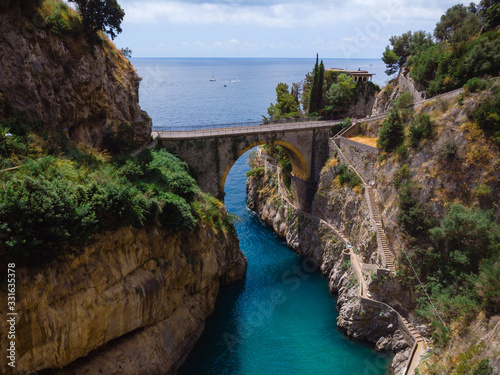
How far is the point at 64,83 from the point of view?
23172 mm

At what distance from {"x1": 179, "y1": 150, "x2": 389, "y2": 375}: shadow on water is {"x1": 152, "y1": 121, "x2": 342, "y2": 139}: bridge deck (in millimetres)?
14459

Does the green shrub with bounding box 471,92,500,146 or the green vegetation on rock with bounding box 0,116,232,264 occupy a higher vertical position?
the green shrub with bounding box 471,92,500,146

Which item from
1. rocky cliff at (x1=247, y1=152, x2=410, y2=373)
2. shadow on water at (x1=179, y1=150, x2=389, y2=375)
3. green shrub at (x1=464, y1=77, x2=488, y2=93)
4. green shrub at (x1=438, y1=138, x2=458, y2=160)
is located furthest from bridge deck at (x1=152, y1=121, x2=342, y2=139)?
green shrub at (x1=438, y1=138, x2=458, y2=160)

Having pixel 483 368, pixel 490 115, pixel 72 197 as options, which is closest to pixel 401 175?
pixel 490 115

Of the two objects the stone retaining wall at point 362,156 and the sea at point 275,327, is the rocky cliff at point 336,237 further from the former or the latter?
the stone retaining wall at point 362,156

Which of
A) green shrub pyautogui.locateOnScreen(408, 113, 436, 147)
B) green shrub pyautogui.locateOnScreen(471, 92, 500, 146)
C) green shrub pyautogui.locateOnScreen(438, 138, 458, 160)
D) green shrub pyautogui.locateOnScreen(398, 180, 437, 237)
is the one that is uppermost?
green shrub pyautogui.locateOnScreen(471, 92, 500, 146)

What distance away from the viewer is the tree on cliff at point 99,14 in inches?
1005

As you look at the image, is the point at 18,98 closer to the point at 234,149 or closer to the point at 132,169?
the point at 132,169

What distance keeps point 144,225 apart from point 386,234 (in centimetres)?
2046

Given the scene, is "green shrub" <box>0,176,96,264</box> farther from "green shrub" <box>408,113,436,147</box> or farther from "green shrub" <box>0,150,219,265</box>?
"green shrub" <box>408,113,436,147</box>

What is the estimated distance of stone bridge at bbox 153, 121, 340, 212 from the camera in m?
34.1

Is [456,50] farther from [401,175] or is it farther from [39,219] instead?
[39,219]

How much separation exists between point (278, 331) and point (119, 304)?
14.1m

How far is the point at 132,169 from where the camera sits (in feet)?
77.3
